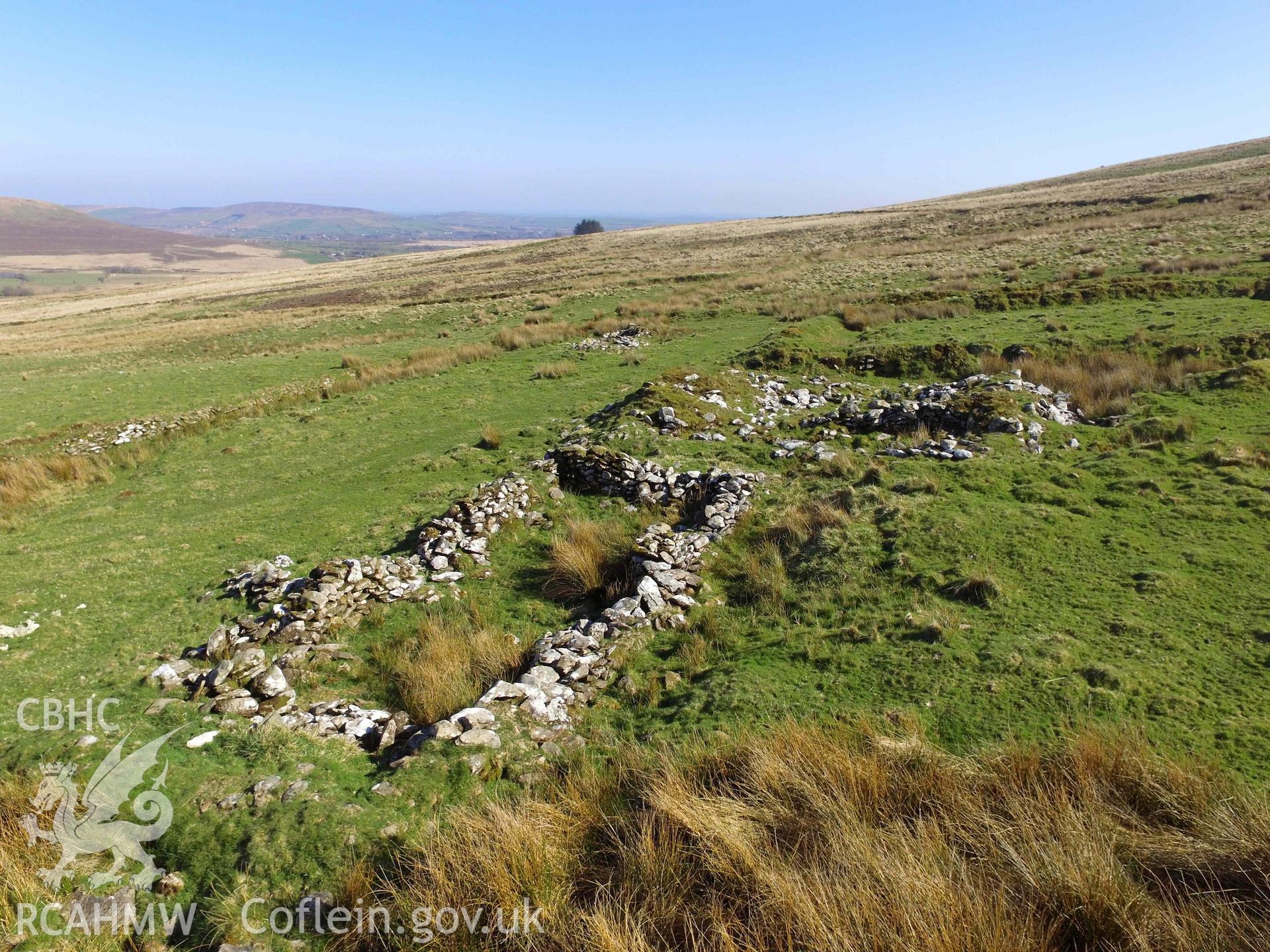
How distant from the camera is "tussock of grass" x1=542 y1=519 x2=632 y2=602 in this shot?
8.41m

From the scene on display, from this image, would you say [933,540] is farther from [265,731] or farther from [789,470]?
[265,731]

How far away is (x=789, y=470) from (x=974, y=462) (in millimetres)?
3013

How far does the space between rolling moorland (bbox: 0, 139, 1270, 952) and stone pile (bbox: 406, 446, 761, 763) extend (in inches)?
2.0

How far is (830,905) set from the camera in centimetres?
331

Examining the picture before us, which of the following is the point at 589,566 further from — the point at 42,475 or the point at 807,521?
the point at 42,475

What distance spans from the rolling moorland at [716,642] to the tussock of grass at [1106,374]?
0.10 meters

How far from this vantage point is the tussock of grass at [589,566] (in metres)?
8.41

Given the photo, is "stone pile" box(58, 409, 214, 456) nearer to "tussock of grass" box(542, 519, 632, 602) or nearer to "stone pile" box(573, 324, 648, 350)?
"stone pile" box(573, 324, 648, 350)

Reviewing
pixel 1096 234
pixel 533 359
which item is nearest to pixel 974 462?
pixel 533 359

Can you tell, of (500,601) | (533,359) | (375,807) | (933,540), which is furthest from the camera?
(533,359)

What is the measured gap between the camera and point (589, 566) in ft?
28.3

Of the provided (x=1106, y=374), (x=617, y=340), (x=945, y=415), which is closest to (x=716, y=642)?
(x=945, y=415)

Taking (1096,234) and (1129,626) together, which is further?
(1096,234)

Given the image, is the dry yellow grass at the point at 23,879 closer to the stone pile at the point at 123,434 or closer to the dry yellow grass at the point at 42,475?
the dry yellow grass at the point at 42,475
